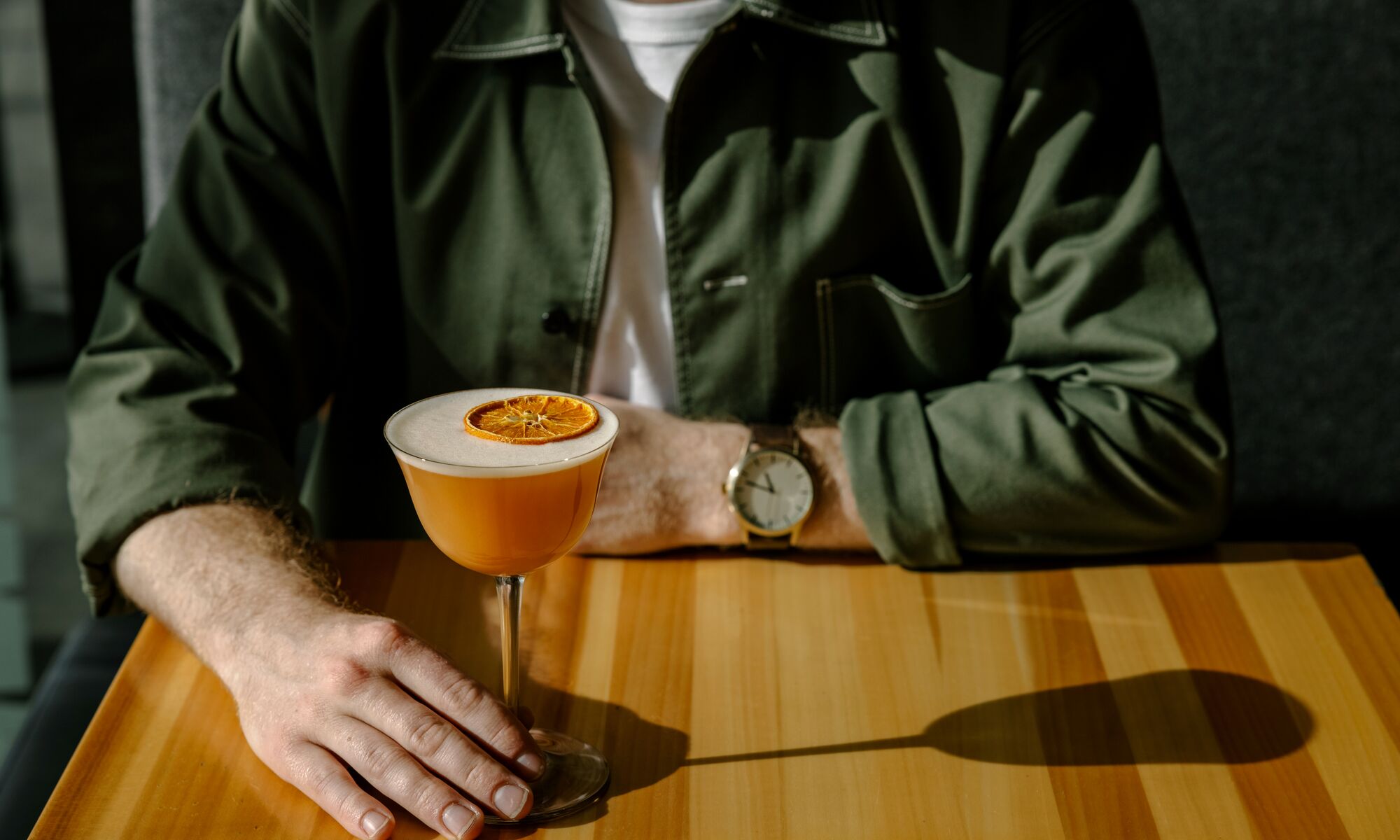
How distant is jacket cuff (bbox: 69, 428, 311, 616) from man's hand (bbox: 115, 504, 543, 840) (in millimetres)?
111

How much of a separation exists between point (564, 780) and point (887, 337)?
670 millimetres

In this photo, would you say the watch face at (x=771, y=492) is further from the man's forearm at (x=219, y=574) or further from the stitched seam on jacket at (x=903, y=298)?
the man's forearm at (x=219, y=574)

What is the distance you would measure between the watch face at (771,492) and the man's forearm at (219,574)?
35 centimetres

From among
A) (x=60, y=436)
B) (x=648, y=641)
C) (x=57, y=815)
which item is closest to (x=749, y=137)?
(x=648, y=641)

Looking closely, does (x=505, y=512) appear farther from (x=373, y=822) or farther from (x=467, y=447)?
(x=373, y=822)

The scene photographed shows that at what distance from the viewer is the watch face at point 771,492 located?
1093 millimetres

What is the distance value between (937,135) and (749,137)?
0.19 metres

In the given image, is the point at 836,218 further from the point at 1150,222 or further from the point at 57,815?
the point at 57,815

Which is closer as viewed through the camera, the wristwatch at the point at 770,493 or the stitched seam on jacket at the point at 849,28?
the wristwatch at the point at 770,493

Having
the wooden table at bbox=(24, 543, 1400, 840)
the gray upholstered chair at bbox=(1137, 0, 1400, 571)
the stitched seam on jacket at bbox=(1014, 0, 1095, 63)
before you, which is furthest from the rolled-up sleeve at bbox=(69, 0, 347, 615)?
the gray upholstered chair at bbox=(1137, 0, 1400, 571)

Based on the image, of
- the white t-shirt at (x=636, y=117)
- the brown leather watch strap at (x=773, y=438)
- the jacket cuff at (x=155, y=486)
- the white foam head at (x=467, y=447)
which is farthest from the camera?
the white t-shirt at (x=636, y=117)

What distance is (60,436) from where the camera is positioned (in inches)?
109

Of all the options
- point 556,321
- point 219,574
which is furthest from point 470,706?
point 556,321

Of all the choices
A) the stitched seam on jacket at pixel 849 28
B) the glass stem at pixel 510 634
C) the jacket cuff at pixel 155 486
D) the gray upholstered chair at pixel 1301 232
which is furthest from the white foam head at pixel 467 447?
the gray upholstered chair at pixel 1301 232
